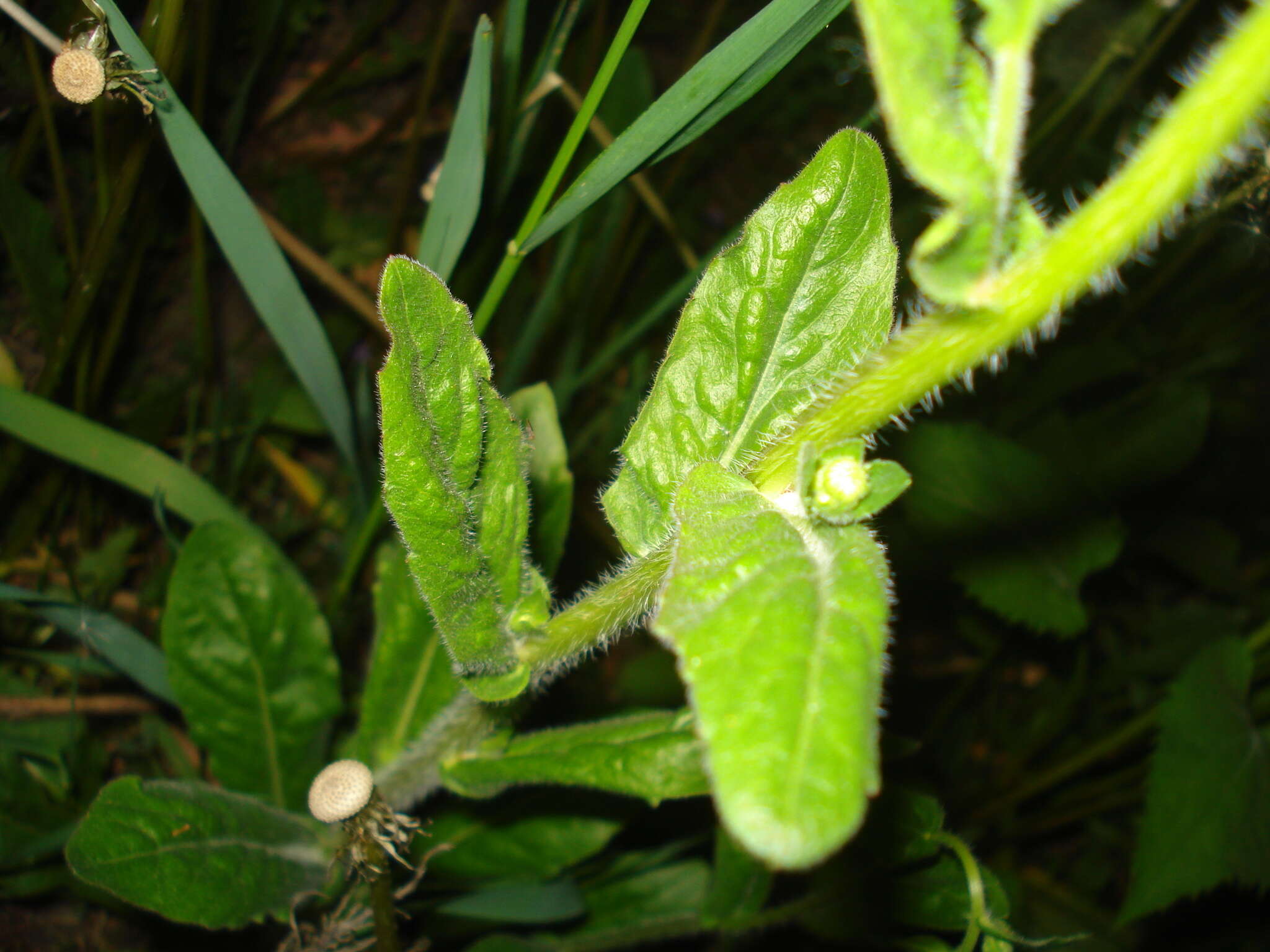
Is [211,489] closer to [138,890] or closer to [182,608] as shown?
[182,608]

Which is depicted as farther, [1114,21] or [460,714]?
[1114,21]

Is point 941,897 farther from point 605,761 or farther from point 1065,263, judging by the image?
point 1065,263

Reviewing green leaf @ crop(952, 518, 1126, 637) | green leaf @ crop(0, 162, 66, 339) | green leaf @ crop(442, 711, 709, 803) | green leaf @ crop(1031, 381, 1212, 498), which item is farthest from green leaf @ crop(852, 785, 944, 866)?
green leaf @ crop(0, 162, 66, 339)

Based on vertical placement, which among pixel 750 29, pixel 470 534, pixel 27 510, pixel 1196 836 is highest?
pixel 750 29

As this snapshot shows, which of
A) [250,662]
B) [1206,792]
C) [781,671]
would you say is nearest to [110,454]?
[250,662]

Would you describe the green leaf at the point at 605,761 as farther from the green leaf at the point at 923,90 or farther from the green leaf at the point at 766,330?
the green leaf at the point at 923,90

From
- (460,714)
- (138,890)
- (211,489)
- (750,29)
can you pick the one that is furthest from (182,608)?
(750,29)

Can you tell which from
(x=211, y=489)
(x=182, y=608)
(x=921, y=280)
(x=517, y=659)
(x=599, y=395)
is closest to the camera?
(x=921, y=280)
